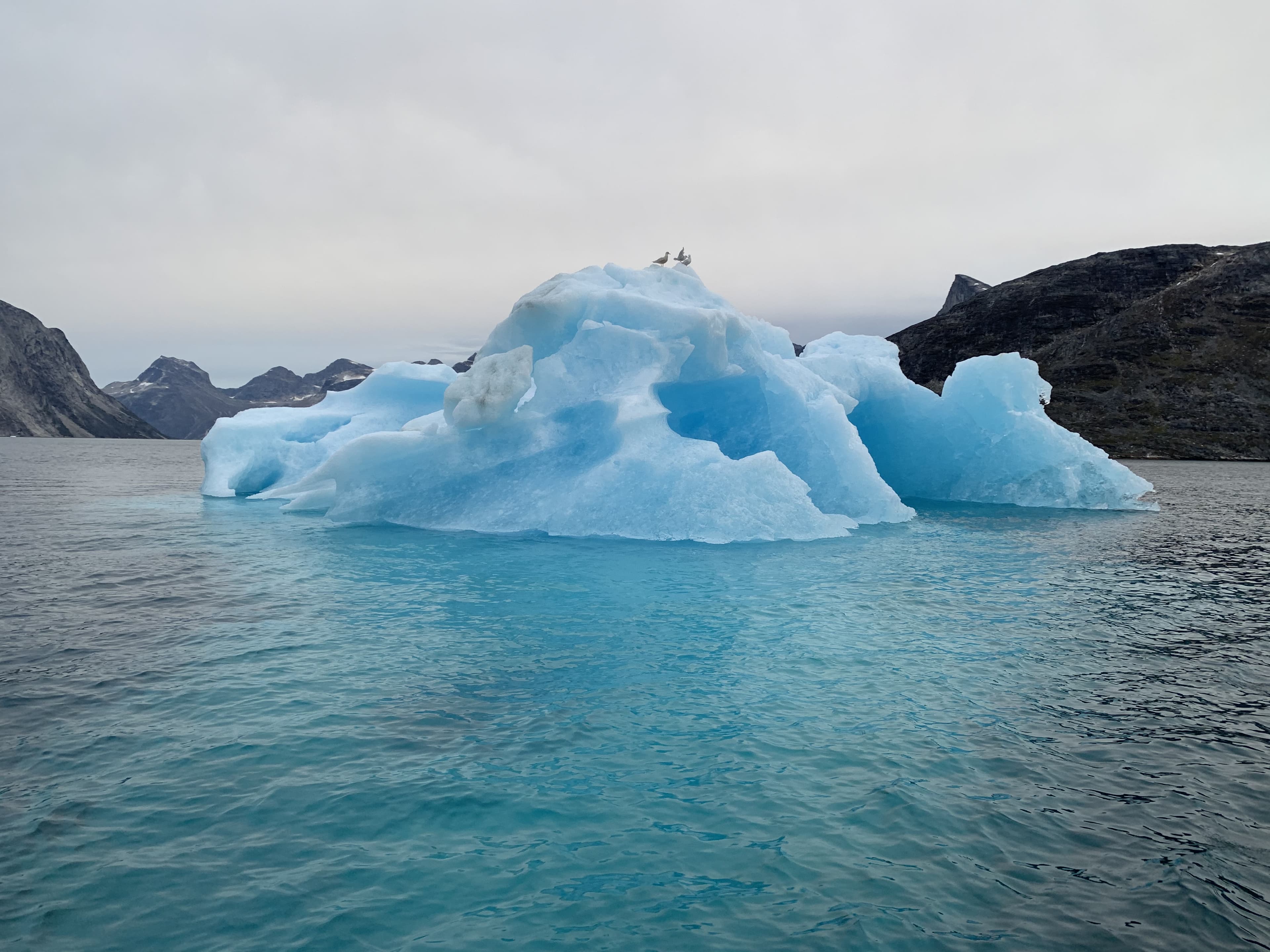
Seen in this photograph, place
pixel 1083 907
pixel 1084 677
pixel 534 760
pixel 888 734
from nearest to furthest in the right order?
1. pixel 1083 907
2. pixel 534 760
3. pixel 888 734
4. pixel 1084 677

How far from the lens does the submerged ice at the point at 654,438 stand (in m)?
17.9

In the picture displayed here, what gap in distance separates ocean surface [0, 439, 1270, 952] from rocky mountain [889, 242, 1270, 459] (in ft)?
256

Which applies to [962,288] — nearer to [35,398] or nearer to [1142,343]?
[1142,343]

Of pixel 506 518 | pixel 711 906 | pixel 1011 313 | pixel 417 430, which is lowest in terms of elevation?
pixel 711 906

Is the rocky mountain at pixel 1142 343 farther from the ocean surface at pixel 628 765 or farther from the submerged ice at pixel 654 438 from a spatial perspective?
the ocean surface at pixel 628 765

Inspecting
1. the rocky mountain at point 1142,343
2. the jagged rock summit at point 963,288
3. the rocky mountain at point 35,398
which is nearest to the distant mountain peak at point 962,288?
the jagged rock summit at point 963,288

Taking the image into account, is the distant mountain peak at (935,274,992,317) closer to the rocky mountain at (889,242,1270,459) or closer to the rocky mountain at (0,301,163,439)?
the rocky mountain at (889,242,1270,459)

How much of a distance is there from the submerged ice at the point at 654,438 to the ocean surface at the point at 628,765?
499cm

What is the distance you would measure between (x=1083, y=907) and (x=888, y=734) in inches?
95.2

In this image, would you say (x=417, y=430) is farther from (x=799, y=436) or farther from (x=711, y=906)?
(x=711, y=906)

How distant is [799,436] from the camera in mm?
20953

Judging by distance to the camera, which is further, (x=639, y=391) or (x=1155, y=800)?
(x=639, y=391)

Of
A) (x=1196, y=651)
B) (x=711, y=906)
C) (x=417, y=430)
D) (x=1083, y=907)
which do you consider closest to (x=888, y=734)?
(x=1083, y=907)

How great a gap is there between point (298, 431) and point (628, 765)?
24718 millimetres
